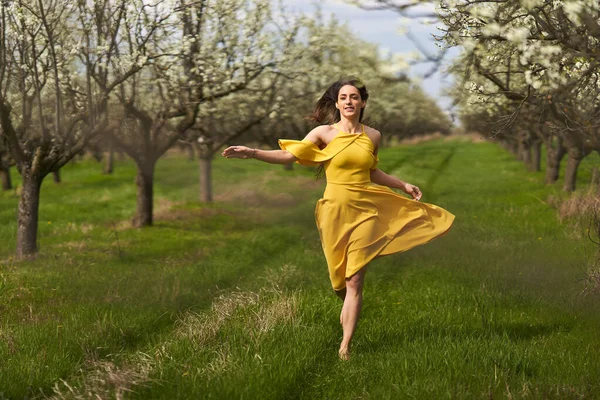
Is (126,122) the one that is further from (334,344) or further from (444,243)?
(334,344)

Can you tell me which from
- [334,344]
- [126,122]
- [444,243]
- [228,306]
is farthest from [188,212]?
[334,344]

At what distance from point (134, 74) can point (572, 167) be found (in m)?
14.4

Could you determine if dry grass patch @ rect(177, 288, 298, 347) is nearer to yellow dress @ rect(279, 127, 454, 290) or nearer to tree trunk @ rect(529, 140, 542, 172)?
yellow dress @ rect(279, 127, 454, 290)

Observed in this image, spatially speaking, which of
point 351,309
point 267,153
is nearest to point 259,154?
point 267,153

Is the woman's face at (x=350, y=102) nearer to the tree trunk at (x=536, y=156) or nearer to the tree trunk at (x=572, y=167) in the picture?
the tree trunk at (x=572, y=167)

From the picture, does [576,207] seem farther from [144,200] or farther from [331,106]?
[144,200]

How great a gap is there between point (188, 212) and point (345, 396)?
Answer: 13.7 meters

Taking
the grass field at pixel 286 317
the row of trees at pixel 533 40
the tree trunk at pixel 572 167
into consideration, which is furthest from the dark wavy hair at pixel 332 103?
the tree trunk at pixel 572 167

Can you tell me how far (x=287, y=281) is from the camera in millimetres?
9156

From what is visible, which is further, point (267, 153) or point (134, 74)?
point (134, 74)

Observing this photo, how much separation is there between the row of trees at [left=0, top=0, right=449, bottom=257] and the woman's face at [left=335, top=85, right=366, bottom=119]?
20.4 inches

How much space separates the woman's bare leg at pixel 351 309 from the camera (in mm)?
5898

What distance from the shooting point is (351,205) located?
20.1ft

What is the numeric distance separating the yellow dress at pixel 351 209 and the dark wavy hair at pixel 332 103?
45 cm
